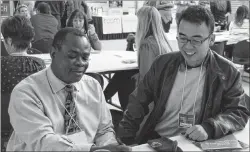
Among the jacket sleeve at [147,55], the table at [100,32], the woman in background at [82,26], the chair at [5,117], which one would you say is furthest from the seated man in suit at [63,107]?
the table at [100,32]

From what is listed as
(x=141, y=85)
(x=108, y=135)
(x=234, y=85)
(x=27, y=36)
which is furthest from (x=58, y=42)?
(x=27, y=36)

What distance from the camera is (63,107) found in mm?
1575

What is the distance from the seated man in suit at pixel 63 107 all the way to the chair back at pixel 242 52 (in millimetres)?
4416

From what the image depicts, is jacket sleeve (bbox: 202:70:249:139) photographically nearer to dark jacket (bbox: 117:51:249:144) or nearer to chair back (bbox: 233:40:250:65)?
dark jacket (bbox: 117:51:249:144)

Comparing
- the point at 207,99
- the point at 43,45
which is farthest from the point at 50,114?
the point at 43,45

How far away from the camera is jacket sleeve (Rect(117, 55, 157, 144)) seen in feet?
6.51

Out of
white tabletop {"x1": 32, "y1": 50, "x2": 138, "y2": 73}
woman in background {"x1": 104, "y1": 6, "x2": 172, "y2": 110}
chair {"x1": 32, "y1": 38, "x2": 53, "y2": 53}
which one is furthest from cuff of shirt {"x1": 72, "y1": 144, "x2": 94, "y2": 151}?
chair {"x1": 32, "y1": 38, "x2": 53, "y2": 53}

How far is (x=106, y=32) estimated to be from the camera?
385 inches

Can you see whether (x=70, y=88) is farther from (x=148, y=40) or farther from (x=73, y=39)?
(x=148, y=40)

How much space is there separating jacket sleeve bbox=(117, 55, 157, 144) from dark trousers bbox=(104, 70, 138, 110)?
1.71 m

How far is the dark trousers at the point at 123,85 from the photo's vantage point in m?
3.85

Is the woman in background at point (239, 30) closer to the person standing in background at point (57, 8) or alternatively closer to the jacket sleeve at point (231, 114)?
the person standing in background at point (57, 8)

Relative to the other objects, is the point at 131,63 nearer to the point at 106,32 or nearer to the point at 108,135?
the point at 108,135

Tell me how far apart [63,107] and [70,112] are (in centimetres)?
4
